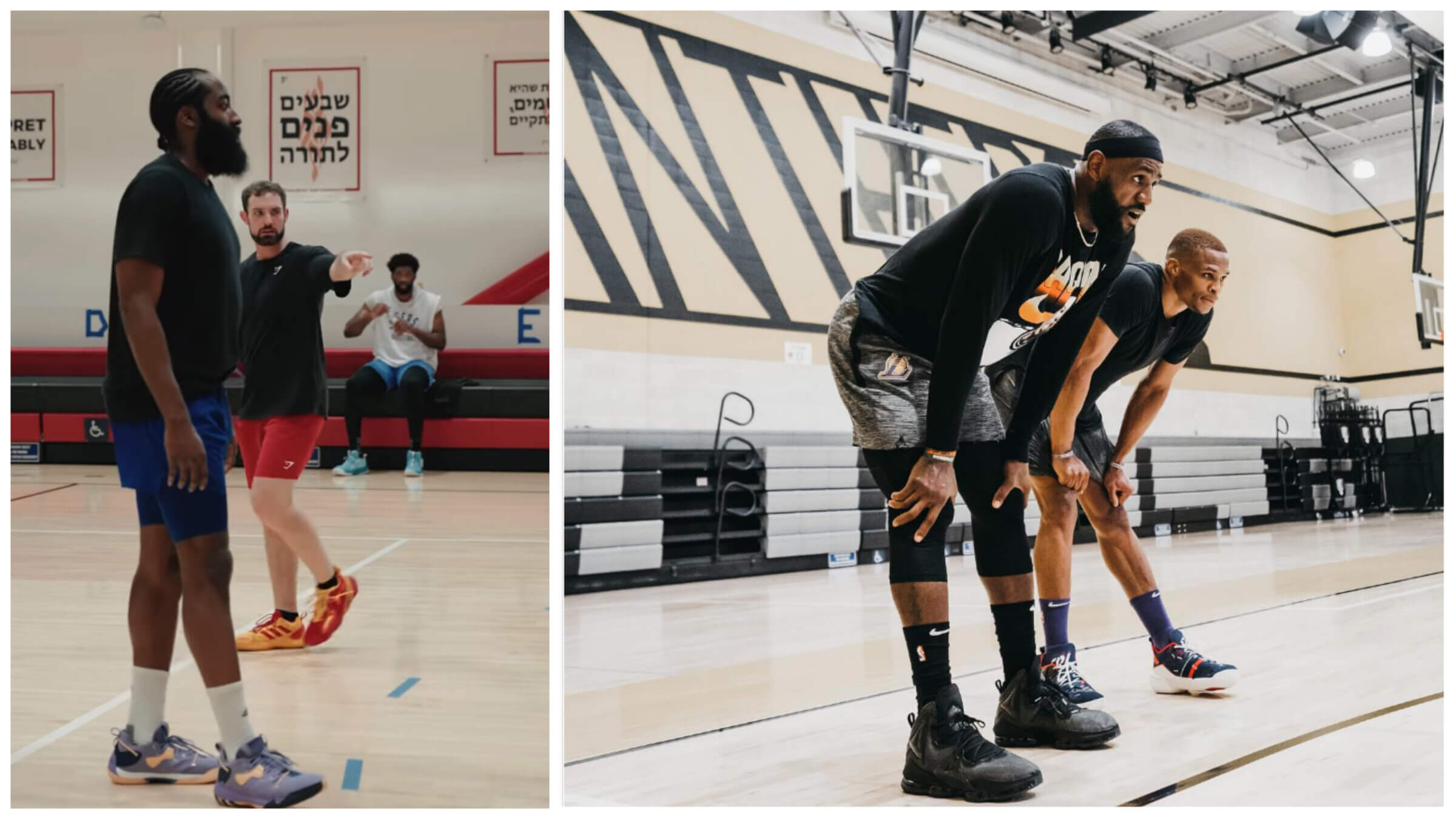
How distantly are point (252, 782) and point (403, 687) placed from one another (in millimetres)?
924

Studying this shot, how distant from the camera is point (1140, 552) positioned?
2.51m

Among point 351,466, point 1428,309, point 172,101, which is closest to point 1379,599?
point 172,101

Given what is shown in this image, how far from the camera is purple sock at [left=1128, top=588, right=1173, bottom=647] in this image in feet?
8.08

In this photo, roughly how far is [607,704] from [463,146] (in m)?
7.20

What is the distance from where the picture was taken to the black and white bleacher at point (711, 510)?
5.18 m

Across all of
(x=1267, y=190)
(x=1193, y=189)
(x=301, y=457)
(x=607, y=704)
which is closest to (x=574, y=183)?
(x=301, y=457)

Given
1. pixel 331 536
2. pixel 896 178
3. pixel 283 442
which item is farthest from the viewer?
pixel 896 178

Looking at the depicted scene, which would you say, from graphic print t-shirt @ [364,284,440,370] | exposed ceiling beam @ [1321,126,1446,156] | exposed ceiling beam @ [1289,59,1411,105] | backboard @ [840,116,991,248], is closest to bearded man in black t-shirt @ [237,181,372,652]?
backboard @ [840,116,991,248]

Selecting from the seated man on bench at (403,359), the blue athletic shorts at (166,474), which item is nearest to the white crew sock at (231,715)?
the blue athletic shorts at (166,474)

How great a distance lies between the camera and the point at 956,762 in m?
1.65

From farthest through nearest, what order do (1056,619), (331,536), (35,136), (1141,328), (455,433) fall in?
(35,136), (455,433), (331,536), (1141,328), (1056,619)

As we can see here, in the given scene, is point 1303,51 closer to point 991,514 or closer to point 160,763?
point 991,514

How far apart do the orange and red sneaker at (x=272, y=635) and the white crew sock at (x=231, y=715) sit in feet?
4.10

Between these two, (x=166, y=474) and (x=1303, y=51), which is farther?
(x=1303, y=51)
